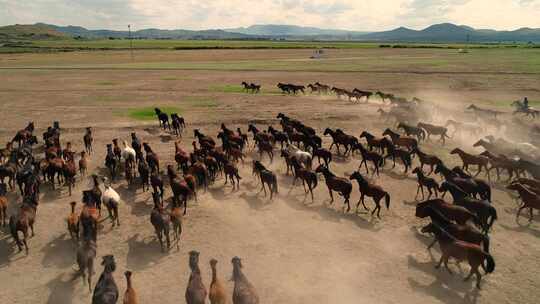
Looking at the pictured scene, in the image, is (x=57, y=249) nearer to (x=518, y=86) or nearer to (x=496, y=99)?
(x=496, y=99)

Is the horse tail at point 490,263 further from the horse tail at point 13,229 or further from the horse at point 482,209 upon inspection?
the horse tail at point 13,229

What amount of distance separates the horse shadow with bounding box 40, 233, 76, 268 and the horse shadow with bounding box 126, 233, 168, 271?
4.90 feet

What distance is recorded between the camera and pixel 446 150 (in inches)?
785

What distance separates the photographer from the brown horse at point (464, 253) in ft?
29.1

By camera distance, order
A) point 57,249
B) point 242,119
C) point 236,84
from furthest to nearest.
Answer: point 236,84
point 242,119
point 57,249

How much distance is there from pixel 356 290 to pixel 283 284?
1.68 meters

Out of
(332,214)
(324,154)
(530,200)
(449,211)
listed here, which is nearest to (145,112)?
(324,154)

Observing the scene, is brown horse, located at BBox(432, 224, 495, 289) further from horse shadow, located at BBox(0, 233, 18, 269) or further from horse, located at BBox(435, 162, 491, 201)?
horse shadow, located at BBox(0, 233, 18, 269)

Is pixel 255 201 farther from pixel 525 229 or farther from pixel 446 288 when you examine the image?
pixel 525 229

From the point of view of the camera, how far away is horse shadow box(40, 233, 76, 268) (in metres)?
10.0

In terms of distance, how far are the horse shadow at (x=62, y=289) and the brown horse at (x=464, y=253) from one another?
28.9 feet

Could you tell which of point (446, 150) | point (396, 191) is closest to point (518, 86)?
point (446, 150)

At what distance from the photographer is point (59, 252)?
10.5 meters

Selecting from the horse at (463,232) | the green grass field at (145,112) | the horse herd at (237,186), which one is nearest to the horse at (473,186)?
the horse herd at (237,186)
